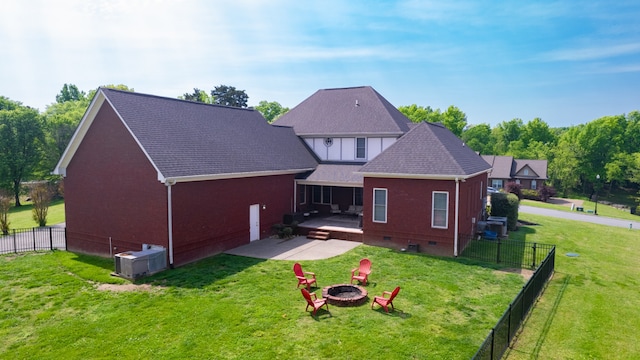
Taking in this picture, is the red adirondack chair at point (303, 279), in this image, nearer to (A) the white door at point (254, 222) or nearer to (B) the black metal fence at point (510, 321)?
(B) the black metal fence at point (510, 321)

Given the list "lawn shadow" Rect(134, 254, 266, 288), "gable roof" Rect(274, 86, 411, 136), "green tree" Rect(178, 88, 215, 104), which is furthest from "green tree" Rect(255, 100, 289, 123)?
"lawn shadow" Rect(134, 254, 266, 288)

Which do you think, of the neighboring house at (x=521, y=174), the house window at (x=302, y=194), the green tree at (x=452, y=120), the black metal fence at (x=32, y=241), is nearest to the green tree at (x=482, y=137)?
the green tree at (x=452, y=120)

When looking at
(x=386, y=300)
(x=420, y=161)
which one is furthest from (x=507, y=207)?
(x=386, y=300)

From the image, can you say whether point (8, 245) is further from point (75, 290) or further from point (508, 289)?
A: point (508, 289)

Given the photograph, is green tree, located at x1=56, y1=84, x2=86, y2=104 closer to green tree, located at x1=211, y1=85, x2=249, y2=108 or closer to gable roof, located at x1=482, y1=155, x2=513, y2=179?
green tree, located at x1=211, y1=85, x2=249, y2=108

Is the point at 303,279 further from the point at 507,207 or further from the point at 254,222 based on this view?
the point at 507,207
